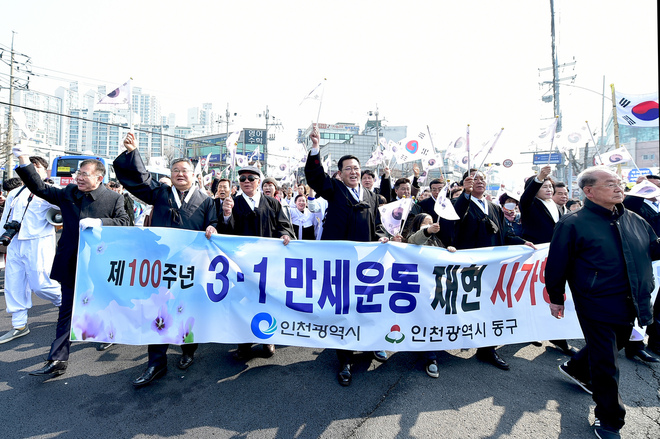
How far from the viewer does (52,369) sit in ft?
10.2

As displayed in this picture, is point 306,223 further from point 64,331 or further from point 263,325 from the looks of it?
point 64,331

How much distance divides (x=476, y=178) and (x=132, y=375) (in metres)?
3.82

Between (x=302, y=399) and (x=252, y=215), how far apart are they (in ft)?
5.89

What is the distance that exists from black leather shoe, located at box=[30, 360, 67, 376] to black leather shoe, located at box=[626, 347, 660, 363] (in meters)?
5.48

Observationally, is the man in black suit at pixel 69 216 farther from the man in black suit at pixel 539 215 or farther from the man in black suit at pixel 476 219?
the man in black suit at pixel 539 215

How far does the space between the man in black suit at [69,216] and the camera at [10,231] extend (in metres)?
1.11

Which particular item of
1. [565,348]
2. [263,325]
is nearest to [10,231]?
[263,325]

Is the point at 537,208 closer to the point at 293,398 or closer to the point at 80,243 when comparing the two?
the point at 293,398

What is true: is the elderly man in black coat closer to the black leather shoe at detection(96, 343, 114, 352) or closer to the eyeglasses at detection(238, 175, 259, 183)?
the eyeglasses at detection(238, 175, 259, 183)

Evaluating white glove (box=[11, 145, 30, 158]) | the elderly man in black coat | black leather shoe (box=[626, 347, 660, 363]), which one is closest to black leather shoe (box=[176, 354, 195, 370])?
white glove (box=[11, 145, 30, 158])

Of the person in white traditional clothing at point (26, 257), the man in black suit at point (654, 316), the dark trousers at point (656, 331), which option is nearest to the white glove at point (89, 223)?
the person in white traditional clothing at point (26, 257)

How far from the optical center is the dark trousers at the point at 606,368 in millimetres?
2381

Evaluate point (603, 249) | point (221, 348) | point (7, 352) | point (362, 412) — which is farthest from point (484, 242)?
point (7, 352)

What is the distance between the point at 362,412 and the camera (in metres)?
2.70
